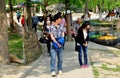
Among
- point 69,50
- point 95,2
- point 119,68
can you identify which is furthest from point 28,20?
point 95,2

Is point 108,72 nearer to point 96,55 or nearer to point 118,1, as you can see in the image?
point 96,55

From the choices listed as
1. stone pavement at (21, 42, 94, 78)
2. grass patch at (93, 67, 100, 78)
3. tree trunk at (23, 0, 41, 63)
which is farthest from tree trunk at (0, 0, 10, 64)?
grass patch at (93, 67, 100, 78)

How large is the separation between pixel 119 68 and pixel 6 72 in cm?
393

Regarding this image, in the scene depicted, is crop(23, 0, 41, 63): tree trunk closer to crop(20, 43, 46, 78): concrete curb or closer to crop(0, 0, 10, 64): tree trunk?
crop(20, 43, 46, 78): concrete curb

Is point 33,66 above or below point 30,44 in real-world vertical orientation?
below

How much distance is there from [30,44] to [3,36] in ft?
10.7

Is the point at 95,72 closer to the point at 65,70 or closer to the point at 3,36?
the point at 65,70

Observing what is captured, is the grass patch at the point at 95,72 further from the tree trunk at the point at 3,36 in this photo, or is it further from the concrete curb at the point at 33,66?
the tree trunk at the point at 3,36

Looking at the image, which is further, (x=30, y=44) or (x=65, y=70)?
(x=30, y=44)

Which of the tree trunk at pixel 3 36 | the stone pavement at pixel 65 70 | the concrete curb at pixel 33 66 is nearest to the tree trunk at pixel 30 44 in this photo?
the concrete curb at pixel 33 66

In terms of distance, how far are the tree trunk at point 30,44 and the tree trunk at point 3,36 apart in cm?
81

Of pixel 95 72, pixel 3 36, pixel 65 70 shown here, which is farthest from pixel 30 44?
pixel 95 72

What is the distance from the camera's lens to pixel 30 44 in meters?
15.9

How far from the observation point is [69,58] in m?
15.0
